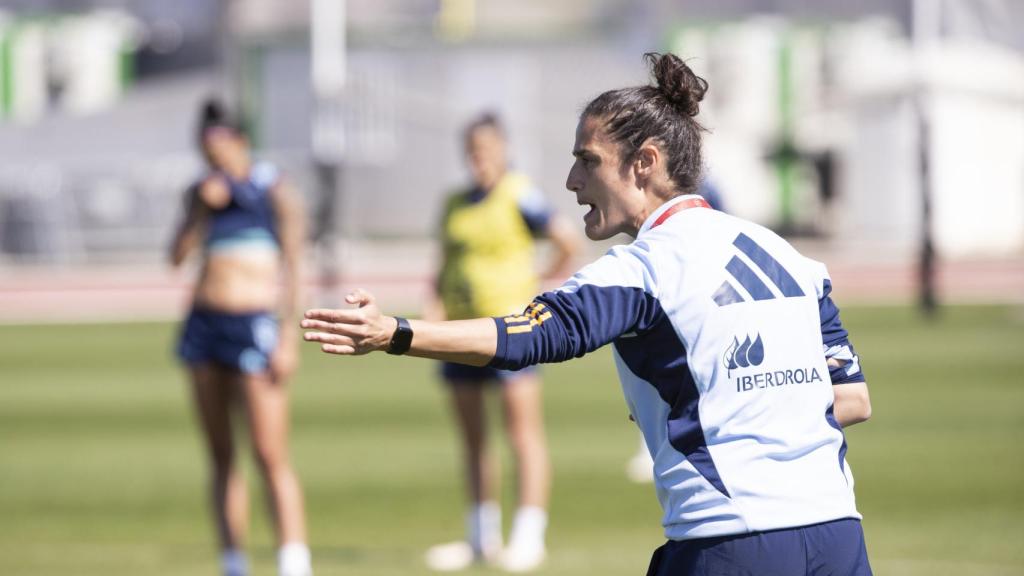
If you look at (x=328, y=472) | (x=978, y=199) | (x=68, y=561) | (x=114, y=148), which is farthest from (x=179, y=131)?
(x=68, y=561)

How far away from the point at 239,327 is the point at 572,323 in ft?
14.2

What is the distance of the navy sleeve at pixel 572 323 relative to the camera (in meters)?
3.50

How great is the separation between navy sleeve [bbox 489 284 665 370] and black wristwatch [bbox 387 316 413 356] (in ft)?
0.62

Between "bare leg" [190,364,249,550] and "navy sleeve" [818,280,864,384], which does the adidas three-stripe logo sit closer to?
"navy sleeve" [818,280,864,384]

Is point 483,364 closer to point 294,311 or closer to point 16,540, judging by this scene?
point 294,311

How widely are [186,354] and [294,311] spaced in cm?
62

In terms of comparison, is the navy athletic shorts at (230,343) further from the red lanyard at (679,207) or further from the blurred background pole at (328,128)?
the blurred background pole at (328,128)

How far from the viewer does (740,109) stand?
41.5 m

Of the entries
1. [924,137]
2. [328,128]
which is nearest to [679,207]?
[924,137]

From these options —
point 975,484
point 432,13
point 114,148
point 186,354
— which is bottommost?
point 975,484

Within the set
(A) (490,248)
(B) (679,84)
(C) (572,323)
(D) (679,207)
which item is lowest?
(C) (572,323)

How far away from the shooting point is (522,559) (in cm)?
844

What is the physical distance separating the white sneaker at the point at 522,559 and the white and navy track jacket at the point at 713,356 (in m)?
4.72

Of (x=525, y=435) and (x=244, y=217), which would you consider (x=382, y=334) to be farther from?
(x=525, y=435)
